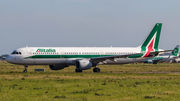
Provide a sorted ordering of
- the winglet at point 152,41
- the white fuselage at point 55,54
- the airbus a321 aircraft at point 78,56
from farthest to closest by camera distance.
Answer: the winglet at point 152,41
the airbus a321 aircraft at point 78,56
the white fuselage at point 55,54

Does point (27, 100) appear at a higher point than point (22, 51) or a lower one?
lower

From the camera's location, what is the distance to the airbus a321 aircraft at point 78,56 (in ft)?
158

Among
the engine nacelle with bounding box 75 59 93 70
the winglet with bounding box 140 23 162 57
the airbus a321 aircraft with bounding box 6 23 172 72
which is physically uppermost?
the winglet with bounding box 140 23 162 57

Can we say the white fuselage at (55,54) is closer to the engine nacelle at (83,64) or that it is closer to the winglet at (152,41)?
the engine nacelle at (83,64)

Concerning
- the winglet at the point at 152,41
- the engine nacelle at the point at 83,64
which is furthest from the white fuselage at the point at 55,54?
the winglet at the point at 152,41

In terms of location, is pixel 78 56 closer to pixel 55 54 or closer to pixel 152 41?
pixel 55 54

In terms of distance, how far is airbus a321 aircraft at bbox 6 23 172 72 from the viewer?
48.1m

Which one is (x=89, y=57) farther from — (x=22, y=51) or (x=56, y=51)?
(x=22, y=51)

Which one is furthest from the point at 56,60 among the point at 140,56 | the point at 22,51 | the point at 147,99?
the point at 147,99

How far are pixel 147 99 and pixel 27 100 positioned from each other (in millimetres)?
7619

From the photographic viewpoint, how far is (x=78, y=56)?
50.9 metres

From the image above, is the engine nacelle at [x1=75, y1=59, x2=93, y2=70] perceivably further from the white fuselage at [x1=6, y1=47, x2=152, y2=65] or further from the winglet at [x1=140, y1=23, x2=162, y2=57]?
the winglet at [x1=140, y1=23, x2=162, y2=57]

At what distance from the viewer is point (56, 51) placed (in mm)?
49594

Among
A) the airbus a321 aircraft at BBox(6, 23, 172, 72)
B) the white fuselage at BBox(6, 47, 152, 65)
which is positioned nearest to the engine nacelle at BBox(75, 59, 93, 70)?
the airbus a321 aircraft at BBox(6, 23, 172, 72)
